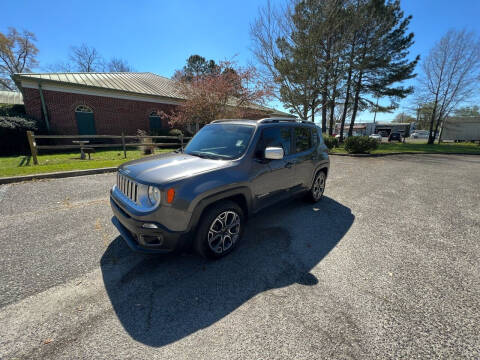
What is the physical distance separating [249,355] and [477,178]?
1105cm

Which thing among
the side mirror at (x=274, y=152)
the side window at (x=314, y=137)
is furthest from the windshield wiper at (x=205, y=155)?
the side window at (x=314, y=137)

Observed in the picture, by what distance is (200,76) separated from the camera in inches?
635

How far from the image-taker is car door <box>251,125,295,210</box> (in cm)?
309

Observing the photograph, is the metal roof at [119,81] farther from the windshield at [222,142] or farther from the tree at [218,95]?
the windshield at [222,142]

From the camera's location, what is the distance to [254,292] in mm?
2225

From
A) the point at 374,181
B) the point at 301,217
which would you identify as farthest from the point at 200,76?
the point at 301,217

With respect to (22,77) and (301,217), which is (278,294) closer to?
(301,217)

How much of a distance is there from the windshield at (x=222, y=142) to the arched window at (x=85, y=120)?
15.3 meters

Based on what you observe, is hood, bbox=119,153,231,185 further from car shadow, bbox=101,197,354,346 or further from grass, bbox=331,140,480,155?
grass, bbox=331,140,480,155

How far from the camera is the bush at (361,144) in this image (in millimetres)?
13305

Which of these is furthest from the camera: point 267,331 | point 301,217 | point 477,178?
point 477,178

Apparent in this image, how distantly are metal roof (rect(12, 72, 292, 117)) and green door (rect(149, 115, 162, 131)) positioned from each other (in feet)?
6.07

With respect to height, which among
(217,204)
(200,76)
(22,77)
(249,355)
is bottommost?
(249,355)

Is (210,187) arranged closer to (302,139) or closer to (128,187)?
(128,187)
